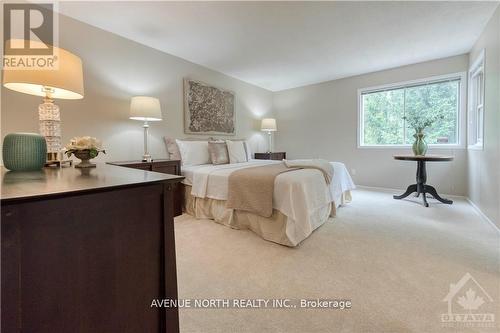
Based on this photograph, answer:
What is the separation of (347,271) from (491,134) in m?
2.42

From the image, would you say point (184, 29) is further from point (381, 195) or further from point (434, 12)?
point (381, 195)

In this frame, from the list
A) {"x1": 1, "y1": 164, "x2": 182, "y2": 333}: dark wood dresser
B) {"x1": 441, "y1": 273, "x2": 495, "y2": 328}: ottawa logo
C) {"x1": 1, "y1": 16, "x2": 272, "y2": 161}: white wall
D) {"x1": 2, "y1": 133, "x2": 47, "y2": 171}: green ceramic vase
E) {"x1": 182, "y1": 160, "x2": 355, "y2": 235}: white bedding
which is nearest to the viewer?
{"x1": 1, "y1": 164, "x2": 182, "y2": 333}: dark wood dresser

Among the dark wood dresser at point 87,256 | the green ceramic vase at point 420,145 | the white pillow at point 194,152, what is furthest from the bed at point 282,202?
the dark wood dresser at point 87,256

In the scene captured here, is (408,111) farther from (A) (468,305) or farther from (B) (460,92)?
(A) (468,305)

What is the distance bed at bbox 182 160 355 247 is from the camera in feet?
6.67

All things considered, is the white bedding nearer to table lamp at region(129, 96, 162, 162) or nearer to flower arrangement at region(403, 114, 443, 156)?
table lamp at region(129, 96, 162, 162)

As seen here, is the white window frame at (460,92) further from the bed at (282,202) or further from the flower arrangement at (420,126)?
the bed at (282,202)

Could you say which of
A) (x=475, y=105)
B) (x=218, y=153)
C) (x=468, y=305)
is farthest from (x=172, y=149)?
(x=475, y=105)

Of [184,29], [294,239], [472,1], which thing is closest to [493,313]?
[294,239]

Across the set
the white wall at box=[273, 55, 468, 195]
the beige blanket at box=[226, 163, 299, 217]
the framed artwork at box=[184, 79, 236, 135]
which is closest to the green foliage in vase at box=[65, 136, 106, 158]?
the beige blanket at box=[226, 163, 299, 217]

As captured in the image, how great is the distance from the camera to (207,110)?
13.1 ft

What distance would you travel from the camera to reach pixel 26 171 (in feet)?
3.57

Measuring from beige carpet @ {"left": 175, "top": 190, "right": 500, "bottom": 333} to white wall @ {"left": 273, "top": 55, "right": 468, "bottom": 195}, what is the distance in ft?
4.69

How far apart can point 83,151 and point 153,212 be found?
95 centimetres
